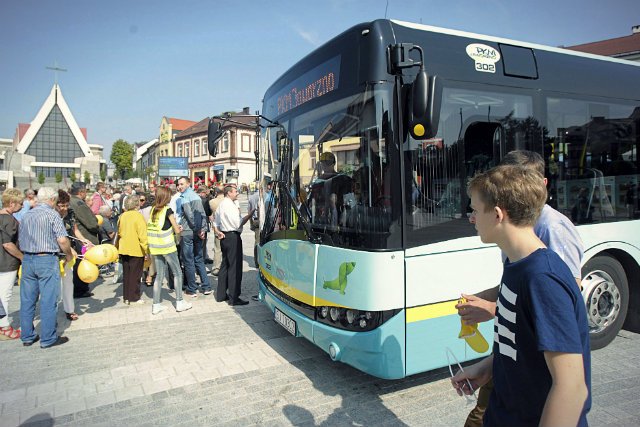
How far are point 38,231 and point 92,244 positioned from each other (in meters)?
2.21

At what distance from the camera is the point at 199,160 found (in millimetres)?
62844

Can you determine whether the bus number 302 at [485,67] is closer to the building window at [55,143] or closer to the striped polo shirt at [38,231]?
the striped polo shirt at [38,231]

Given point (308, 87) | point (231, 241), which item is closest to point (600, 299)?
point (308, 87)

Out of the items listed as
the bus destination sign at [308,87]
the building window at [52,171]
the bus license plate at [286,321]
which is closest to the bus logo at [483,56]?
the bus destination sign at [308,87]

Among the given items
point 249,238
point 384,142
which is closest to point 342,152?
point 384,142

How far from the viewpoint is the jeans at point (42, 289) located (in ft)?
16.6

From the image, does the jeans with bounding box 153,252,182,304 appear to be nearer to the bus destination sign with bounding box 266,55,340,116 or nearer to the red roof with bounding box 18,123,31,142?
the bus destination sign with bounding box 266,55,340,116

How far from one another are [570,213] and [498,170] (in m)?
3.43

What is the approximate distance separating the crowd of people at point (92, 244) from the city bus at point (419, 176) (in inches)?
90.0

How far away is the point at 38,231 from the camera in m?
5.00

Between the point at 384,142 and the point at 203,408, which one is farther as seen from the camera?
the point at 203,408

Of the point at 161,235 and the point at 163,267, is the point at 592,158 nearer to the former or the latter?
the point at 161,235

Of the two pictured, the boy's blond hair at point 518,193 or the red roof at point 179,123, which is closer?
the boy's blond hair at point 518,193

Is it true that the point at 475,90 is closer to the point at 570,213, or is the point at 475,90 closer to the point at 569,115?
the point at 569,115
